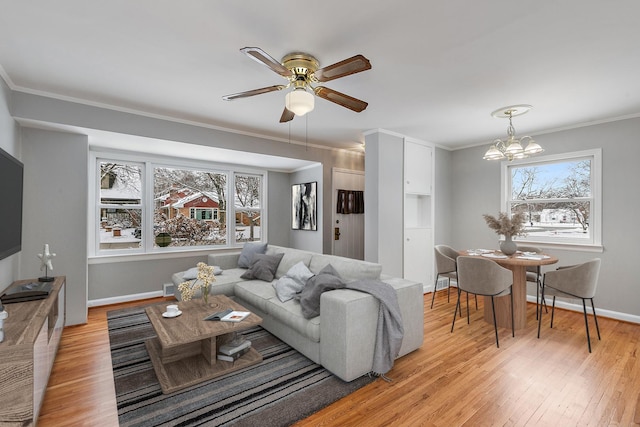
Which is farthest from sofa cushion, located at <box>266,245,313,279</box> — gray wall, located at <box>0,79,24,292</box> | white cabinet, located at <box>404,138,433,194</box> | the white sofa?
gray wall, located at <box>0,79,24,292</box>

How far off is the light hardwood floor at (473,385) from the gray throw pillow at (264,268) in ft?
5.41

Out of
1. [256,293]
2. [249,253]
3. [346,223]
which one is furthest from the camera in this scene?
[346,223]

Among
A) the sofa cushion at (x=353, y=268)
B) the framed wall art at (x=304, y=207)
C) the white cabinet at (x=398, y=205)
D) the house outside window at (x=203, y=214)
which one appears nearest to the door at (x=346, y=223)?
the framed wall art at (x=304, y=207)

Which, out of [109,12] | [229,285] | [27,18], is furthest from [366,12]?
[229,285]

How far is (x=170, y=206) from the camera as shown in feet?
15.6

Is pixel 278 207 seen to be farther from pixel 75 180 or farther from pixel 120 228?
pixel 75 180

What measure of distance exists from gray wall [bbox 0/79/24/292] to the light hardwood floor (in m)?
0.80

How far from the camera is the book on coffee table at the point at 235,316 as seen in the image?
247 centimetres

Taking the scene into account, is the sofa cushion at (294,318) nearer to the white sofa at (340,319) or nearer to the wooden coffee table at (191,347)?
the white sofa at (340,319)

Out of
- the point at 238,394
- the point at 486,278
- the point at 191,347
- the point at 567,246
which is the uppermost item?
the point at 567,246

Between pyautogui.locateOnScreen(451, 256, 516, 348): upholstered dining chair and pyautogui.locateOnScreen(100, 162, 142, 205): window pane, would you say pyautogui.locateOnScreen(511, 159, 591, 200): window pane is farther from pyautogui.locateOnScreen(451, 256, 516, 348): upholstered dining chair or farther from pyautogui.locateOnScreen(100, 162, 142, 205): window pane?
pyautogui.locateOnScreen(100, 162, 142, 205): window pane

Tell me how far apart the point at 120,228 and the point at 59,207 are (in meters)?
1.04

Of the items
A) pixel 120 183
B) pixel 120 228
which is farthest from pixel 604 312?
pixel 120 183

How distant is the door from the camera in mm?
5363
